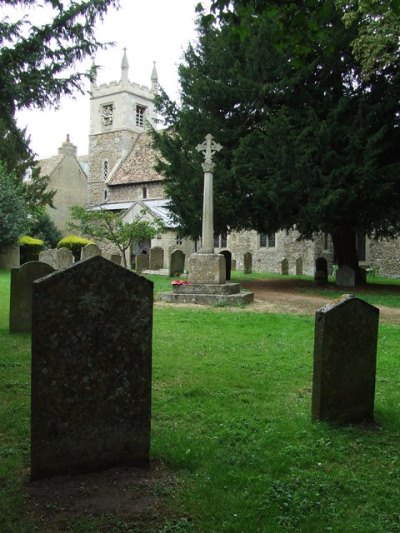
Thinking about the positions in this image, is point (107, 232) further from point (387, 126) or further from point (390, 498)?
point (390, 498)

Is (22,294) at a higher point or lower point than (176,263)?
lower

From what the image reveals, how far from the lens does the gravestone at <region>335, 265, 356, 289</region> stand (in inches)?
677

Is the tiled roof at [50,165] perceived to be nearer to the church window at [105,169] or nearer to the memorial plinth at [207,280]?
the church window at [105,169]

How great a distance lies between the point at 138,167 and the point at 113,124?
262 inches

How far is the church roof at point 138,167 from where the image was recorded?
130 ft

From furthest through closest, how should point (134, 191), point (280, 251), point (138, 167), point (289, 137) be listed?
point (138, 167), point (134, 191), point (280, 251), point (289, 137)

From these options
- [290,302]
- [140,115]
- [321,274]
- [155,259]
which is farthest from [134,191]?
[290,302]

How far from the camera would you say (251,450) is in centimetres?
347

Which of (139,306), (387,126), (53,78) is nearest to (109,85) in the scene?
Answer: (387,126)

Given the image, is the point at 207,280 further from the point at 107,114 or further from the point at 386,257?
the point at 107,114

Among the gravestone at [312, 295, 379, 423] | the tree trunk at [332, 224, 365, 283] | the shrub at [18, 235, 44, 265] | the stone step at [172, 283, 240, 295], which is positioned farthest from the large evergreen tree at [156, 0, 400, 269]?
the gravestone at [312, 295, 379, 423]

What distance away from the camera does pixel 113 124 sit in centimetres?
4488

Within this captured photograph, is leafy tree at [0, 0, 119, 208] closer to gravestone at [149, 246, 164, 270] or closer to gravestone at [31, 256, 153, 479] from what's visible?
gravestone at [31, 256, 153, 479]

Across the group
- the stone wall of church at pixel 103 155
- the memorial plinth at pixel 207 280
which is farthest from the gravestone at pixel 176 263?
the stone wall of church at pixel 103 155
